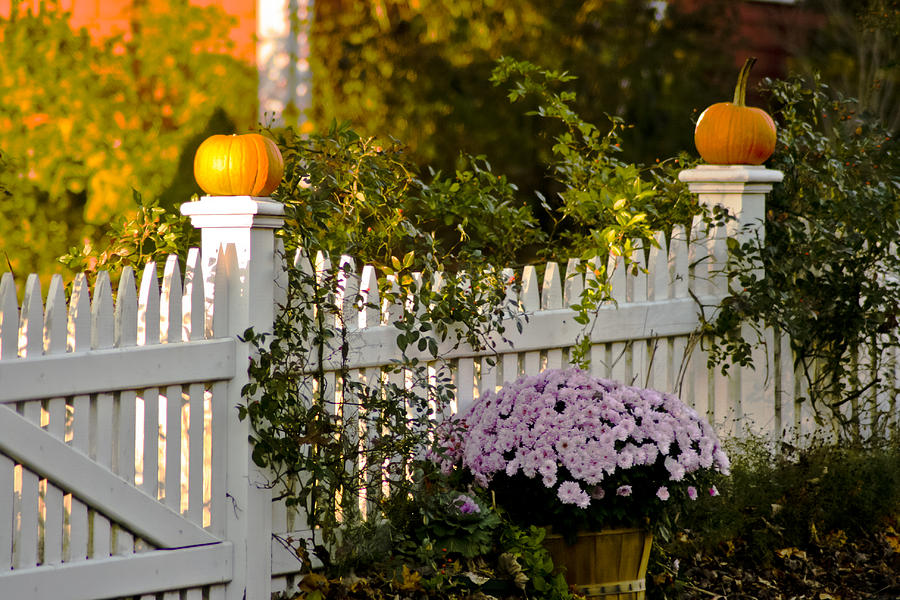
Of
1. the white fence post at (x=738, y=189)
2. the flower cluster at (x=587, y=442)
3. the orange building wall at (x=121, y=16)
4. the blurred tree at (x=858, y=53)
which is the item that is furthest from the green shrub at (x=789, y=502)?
the blurred tree at (x=858, y=53)

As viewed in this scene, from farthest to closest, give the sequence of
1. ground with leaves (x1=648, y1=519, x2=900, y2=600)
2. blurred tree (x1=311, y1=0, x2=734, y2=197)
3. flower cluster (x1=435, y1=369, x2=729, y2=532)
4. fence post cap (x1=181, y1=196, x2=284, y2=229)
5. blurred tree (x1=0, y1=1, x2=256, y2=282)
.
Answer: blurred tree (x1=311, y1=0, x2=734, y2=197)
blurred tree (x1=0, y1=1, x2=256, y2=282)
ground with leaves (x1=648, y1=519, x2=900, y2=600)
flower cluster (x1=435, y1=369, x2=729, y2=532)
fence post cap (x1=181, y1=196, x2=284, y2=229)

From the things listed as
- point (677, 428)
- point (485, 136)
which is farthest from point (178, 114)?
point (677, 428)

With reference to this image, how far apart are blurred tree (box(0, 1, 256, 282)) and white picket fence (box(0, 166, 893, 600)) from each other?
265 cm

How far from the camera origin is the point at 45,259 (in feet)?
19.6

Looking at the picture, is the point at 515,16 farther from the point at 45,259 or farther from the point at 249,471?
the point at 249,471

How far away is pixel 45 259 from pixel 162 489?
289 centimetres

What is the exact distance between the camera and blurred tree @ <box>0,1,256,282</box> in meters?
6.12

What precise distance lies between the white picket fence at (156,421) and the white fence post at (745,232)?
129 cm

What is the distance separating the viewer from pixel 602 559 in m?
3.82

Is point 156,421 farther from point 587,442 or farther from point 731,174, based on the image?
point 731,174

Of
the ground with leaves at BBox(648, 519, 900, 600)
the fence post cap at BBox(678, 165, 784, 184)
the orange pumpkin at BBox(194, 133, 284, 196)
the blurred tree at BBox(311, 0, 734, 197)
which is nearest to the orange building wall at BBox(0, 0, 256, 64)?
the blurred tree at BBox(311, 0, 734, 197)

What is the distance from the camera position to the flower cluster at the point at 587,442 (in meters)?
3.73

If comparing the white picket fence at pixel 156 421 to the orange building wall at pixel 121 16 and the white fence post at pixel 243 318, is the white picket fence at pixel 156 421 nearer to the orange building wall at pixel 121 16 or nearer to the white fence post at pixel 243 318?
the white fence post at pixel 243 318

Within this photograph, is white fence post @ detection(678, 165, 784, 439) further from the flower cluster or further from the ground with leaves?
the flower cluster
